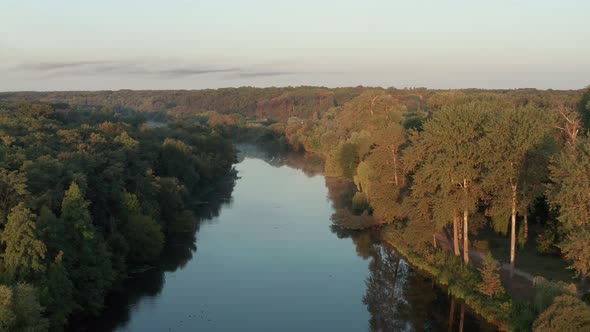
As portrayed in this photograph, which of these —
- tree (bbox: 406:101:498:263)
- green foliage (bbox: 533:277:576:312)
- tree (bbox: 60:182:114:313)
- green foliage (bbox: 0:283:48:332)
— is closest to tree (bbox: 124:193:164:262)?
tree (bbox: 60:182:114:313)

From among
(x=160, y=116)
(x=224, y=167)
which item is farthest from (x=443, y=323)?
(x=160, y=116)

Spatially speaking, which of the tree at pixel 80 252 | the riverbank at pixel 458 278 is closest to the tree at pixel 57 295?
the tree at pixel 80 252

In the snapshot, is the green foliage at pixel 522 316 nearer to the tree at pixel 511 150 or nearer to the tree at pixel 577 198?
the tree at pixel 577 198

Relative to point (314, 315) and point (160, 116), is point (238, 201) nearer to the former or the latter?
point (314, 315)

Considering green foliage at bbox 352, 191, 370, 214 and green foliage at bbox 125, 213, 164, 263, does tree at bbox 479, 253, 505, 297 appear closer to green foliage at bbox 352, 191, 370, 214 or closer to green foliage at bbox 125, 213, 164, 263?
green foliage at bbox 125, 213, 164, 263

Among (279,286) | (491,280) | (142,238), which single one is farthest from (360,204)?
(491,280)

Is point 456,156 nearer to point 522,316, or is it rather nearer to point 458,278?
point 458,278
